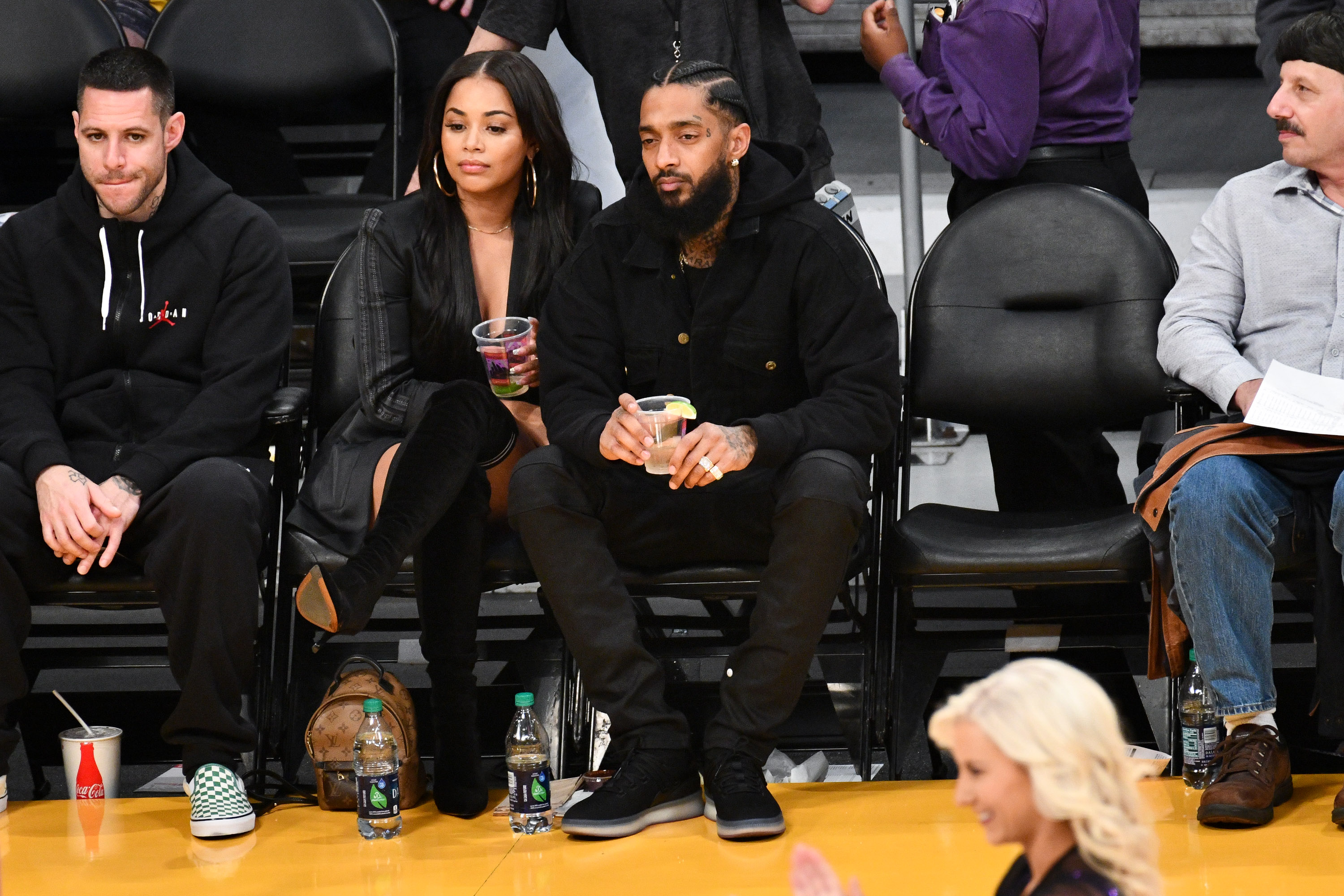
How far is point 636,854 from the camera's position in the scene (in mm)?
2797

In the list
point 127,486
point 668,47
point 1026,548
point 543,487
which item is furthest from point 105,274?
point 1026,548

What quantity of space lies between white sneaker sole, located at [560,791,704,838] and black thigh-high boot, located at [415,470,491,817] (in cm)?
23

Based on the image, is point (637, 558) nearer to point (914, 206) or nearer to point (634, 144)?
point (634, 144)

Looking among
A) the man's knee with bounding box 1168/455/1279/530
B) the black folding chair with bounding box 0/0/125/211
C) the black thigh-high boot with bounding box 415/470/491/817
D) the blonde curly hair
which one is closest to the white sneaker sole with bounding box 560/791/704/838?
the black thigh-high boot with bounding box 415/470/491/817

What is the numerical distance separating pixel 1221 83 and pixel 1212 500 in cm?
323

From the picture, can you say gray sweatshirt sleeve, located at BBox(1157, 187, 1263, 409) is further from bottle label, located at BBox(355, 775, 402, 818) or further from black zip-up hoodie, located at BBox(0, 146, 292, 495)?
black zip-up hoodie, located at BBox(0, 146, 292, 495)

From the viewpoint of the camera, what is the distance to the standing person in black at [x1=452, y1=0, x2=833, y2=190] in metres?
3.82

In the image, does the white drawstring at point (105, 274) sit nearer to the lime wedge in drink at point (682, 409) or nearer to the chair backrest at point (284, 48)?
the chair backrest at point (284, 48)

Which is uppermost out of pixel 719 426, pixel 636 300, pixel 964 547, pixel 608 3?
pixel 608 3

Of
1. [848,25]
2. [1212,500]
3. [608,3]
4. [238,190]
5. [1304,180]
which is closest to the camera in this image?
[1212,500]

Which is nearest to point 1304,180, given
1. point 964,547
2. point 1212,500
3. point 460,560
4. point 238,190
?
point 1212,500

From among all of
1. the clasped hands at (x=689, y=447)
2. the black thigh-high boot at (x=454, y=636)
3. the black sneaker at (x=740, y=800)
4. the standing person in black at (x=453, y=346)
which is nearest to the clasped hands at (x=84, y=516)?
the standing person in black at (x=453, y=346)

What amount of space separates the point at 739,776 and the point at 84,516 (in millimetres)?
1351

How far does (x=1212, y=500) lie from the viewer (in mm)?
2941
